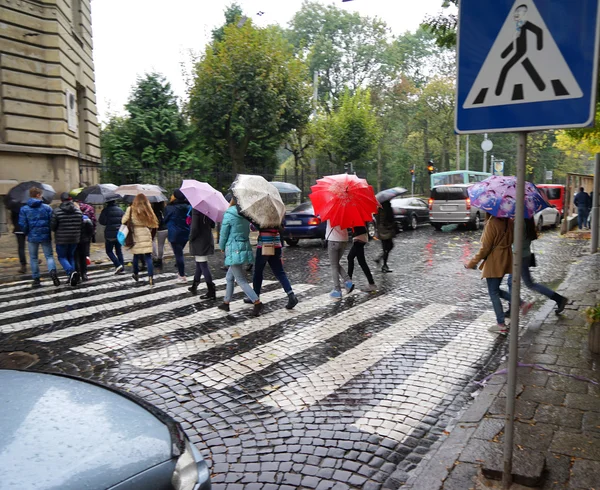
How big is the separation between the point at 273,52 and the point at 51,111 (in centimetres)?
1149

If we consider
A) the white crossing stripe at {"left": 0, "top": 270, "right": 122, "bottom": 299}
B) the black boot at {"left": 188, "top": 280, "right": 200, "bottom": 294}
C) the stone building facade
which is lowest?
the white crossing stripe at {"left": 0, "top": 270, "right": 122, "bottom": 299}

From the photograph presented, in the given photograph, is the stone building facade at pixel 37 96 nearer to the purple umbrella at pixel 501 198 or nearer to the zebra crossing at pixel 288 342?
the zebra crossing at pixel 288 342

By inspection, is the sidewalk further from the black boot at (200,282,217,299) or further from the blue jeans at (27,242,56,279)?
the blue jeans at (27,242,56,279)

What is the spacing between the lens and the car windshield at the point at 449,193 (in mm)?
21500

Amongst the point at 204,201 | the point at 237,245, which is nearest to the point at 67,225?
the point at 204,201

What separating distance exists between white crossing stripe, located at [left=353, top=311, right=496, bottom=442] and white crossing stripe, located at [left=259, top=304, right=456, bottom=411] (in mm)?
511

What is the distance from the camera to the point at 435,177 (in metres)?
35.8

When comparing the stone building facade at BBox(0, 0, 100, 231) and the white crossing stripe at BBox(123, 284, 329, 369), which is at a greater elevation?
the stone building facade at BBox(0, 0, 100, 231)

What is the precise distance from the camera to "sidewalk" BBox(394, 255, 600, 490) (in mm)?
3160

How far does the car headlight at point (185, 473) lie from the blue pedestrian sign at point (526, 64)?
92.5 inches

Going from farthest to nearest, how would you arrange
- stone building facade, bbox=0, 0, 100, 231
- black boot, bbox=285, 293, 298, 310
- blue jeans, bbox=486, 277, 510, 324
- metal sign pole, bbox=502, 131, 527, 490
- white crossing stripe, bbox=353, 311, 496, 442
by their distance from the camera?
stone building facade, bbox=0, 0, 100, 231
black boot, bbox=285, 293, 298, 310
blue jeans, bbox=486, 277, 510, 324
white crossing stripe, bbox=353, 311, 496, 442
metal sign pole, bbox=502, 131, 527, 490

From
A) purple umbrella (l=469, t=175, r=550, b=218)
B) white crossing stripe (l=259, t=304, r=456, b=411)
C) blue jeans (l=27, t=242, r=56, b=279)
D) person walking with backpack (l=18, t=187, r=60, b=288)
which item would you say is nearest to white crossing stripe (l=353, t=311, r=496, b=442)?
white crossing stripe (l=259, t=304, r=456, b=411)

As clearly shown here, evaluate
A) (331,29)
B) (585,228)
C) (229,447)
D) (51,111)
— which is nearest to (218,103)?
(51,111)

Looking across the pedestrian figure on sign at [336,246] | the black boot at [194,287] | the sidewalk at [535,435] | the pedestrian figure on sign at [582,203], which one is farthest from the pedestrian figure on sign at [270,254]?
the pedestrian figure on sign at [582,203]
